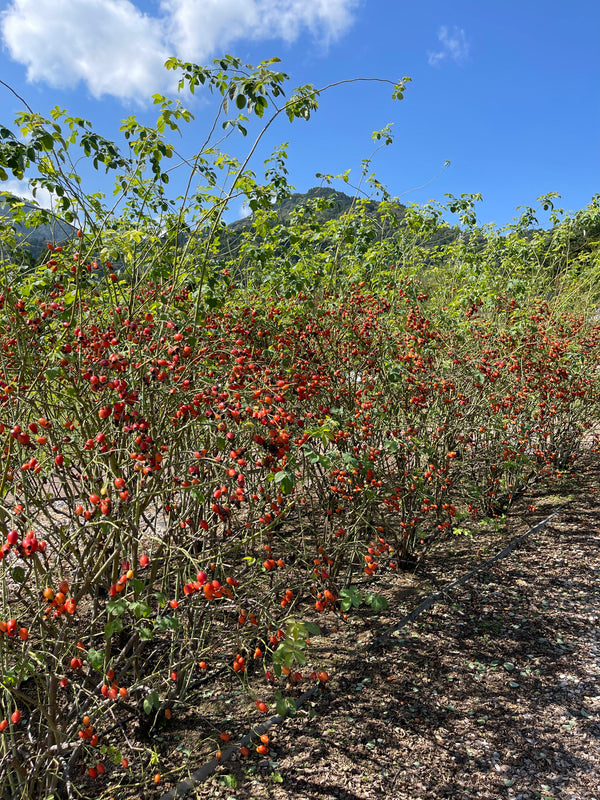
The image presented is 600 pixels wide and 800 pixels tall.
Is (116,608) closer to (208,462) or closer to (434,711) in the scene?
(208,462)

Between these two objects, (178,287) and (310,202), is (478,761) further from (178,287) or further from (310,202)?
(310,202)

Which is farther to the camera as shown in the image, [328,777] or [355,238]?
[355,238]

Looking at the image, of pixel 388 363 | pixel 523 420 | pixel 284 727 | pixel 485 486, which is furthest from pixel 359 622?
pixel 523 420

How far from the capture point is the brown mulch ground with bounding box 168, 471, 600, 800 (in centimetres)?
208

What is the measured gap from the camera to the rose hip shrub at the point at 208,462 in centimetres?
187

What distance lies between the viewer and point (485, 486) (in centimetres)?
463

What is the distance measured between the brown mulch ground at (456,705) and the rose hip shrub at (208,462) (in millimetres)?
411

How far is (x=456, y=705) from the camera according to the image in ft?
8.22

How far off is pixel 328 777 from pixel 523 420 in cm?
Answer: 336

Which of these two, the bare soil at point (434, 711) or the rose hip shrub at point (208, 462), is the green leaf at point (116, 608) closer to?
the rose hip shrub at point (208, 462)

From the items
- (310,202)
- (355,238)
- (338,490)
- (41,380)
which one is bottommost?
(338,490)

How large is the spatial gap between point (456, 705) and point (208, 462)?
6.08ft

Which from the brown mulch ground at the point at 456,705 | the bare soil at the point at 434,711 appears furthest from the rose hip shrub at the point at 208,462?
Answer: the brown mulch ground at the point at 456,705

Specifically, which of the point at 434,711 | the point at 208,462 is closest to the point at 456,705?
the point at 434,711
